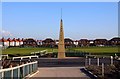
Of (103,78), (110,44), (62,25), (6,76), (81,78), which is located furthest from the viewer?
(110,44)

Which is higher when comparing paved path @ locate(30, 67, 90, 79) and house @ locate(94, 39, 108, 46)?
house @ locate(94, 39, 108, 46)

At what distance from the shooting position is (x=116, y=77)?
1792 cm

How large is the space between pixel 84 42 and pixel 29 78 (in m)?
153

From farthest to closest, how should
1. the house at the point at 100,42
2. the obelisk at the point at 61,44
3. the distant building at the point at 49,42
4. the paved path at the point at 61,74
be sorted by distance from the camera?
the house at the point at 100,42 < the distant building at the point at 49,42 < the obelisk at the point at 61,44 < the paved path at the point at 61,74

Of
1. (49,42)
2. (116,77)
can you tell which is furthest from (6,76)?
(49,42)

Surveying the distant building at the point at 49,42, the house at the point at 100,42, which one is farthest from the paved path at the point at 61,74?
the house at the point at 100,42

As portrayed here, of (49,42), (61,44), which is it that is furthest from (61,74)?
(49,42)

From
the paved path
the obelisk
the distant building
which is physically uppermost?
the distant building

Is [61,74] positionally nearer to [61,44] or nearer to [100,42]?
[61,44]

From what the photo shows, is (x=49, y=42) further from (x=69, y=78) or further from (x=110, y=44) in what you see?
(x=69, y=78)

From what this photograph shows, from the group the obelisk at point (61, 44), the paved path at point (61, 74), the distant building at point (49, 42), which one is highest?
the distant building at point (49, 42)

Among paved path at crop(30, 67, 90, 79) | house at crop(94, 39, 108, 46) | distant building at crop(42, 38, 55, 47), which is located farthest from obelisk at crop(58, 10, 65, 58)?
house at crop(94, 39, 108, 46)

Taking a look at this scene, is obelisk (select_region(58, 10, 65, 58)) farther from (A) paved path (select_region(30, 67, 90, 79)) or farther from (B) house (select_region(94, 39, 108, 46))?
(B) house (select_region(94, 39, 108, 46))

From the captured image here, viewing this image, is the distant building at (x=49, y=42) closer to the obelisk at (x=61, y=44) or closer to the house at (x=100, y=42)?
the house at (x=100, y=42)
